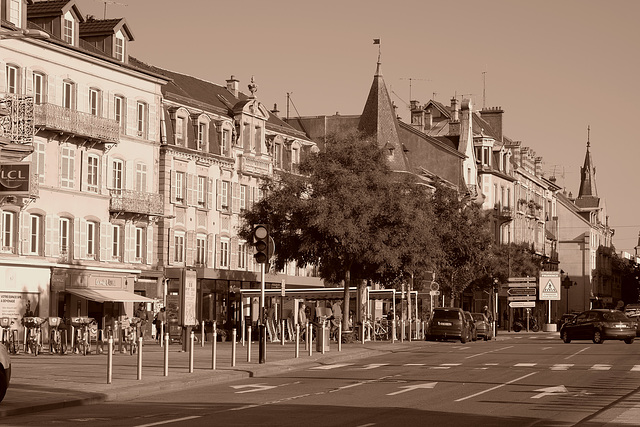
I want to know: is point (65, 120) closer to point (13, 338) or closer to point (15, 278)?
point (15, 278)

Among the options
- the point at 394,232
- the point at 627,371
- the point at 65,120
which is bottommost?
→ the point at 627,371

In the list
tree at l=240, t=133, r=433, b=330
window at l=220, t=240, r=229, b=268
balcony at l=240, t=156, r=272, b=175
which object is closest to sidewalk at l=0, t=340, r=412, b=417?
tree at l=240, t=133, r=433, b=330

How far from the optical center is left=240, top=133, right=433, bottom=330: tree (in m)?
54.8

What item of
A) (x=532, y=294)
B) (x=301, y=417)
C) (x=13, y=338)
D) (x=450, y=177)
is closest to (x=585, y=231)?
(x=450, y=177)

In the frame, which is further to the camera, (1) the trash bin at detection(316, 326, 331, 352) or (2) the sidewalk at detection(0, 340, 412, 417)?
(1) the trash bin at detection(316, 326, 331, 352)

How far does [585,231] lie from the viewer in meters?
150

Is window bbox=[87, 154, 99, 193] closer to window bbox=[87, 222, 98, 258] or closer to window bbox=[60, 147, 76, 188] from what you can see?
window bbox=[60, 147, 76, 188]

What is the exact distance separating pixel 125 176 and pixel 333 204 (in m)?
11.9

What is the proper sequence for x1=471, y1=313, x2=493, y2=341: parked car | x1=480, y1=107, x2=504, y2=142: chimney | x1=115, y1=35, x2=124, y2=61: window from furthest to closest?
x1=480, y1=107, x2=504, y2=142: chimney
x1=471, y1=313, x2=493, y2=341: parked car
x1=115, y1=35, x2=124, y2=61: window

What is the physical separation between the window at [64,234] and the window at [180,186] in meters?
11.0

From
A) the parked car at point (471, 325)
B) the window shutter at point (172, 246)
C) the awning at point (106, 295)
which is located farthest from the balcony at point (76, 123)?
the parked car at point (471, 325)

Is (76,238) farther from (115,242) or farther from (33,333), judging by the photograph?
(33,333)

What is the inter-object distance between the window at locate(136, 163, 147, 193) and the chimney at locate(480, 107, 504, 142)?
62765 millimetres

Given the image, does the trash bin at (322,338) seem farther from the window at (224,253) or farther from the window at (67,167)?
the window at (224,253)
